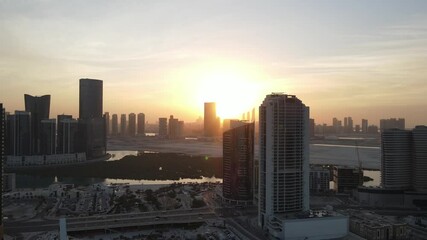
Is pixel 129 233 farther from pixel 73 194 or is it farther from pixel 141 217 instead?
pixel 73 194

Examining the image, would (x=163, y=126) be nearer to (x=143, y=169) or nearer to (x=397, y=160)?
(x=143, y=169)

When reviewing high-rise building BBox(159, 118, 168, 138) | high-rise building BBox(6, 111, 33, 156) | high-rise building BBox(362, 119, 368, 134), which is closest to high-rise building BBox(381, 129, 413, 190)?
high-rise building BBox(6, 111, 33, 156)

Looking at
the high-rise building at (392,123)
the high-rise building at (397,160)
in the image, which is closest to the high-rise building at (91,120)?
the high-rise building at (397,160)

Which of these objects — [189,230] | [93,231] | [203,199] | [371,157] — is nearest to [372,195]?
[203,199]

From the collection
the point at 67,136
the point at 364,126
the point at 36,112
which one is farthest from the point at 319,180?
the point at 364,126

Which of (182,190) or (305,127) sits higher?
(305,127)

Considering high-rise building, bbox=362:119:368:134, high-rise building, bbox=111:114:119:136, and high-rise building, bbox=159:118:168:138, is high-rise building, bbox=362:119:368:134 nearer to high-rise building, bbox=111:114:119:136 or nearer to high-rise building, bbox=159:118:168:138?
high-rise building, bbox=159:118:168:138
